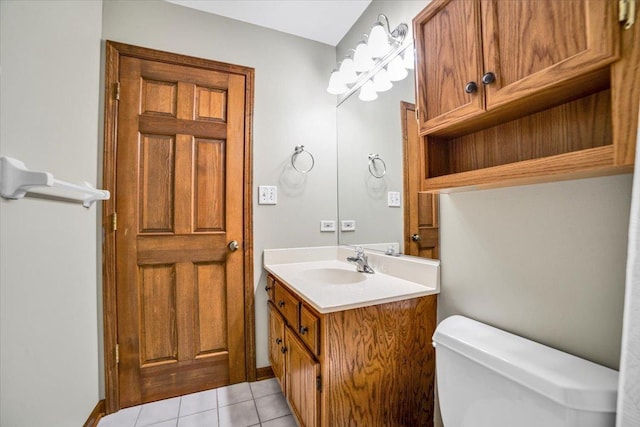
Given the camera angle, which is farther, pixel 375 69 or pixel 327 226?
pixel 327 226

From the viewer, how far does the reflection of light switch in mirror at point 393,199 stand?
1.46 metres

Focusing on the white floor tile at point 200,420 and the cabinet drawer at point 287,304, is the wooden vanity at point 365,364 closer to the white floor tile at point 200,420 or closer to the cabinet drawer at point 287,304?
the cabinet drawer at point 287,304

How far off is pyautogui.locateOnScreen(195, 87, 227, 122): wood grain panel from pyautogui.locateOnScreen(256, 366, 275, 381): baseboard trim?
67.0 inches

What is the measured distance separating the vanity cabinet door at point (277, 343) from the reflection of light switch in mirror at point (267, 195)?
0.69 metres

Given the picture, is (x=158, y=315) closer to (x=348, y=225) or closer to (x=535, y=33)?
(x=348, y=225)

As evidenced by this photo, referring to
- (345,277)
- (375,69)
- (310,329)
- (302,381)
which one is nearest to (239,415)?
(302,381)

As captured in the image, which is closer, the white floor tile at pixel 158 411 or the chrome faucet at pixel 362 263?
the white floor tile at pixel 158 411

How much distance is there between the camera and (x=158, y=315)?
1614mm

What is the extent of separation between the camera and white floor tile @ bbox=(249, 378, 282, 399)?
5.41ft

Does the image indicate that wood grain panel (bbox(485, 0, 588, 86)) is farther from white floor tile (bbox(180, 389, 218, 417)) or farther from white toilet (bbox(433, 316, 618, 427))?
white floor tile (bbox(180, 389, 218, 417))

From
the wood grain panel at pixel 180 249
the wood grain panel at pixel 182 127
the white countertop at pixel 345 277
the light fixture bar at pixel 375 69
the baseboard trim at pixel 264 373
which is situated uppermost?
the light fixture bar at pixel 375 69

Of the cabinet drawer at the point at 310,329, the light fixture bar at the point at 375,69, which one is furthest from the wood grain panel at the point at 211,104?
the cabinet drawer at the point at 310,329

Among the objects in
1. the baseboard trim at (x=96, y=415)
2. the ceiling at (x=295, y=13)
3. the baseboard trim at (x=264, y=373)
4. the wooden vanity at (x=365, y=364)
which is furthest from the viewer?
the baseboard trim at (x=264, y=373)

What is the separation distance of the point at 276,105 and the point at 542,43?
156 centimetres
